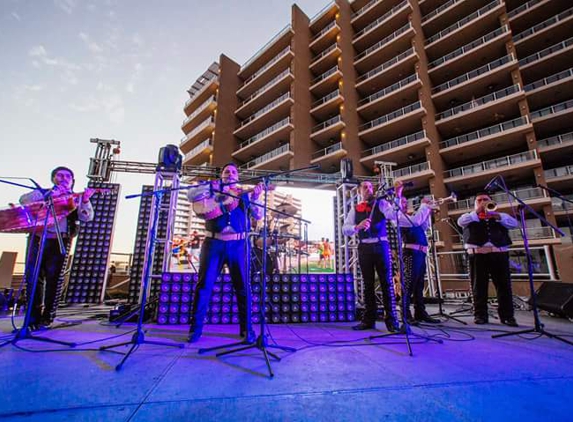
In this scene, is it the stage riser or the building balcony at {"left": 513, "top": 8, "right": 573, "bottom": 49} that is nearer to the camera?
the stage riser

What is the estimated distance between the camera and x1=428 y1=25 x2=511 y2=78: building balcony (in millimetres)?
15266

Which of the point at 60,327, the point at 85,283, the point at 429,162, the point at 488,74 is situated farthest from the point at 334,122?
the point at 60,327

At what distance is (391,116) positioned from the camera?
689 inches

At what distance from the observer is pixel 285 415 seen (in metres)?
1.01

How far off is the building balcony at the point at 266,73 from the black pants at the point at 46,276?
20440 mm

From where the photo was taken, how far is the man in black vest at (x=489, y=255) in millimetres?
3244

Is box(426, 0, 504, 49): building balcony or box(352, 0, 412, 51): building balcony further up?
box(352, 0, 412, 51): building balcony

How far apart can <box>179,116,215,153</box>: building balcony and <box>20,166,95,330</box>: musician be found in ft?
65.1

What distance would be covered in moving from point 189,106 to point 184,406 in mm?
28316

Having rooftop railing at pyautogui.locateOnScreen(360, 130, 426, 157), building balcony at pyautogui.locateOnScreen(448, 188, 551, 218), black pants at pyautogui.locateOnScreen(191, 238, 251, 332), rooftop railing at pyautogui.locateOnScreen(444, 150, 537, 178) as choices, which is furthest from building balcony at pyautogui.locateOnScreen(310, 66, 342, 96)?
black pants at pyautogui.locateOnScreen(191, 238, 251, 332)

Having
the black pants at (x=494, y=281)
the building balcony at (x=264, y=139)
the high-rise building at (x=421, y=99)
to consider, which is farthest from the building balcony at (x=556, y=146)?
the black pants at (x=494, y=281)

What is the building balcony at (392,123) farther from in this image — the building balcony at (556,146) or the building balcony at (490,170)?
the building balcony at (556,146)

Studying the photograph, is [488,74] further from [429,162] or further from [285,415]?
[285,415]

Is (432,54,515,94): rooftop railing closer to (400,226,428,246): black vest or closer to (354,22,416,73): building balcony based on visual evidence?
(354,22,416,73): building balcony
